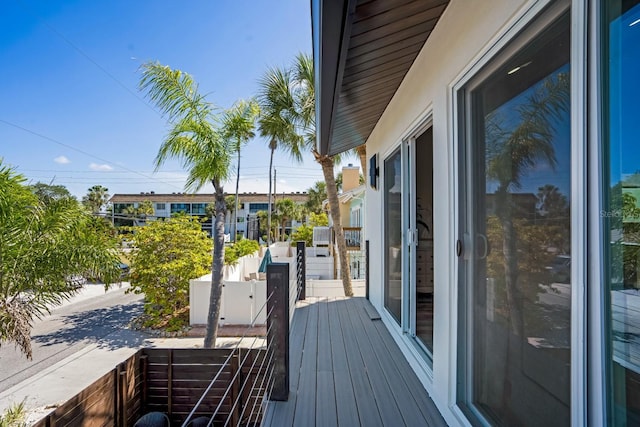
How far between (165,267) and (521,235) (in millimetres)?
9468

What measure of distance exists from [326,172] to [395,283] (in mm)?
4531

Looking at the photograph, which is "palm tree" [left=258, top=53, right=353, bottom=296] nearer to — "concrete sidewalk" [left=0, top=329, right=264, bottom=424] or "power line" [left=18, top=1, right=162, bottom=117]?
"concrete sidewalk" [left=0, top=329, right=264, bottom=424]

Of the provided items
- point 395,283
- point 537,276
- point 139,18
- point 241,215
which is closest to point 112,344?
point 395,283

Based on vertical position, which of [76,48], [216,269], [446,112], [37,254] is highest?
[76,48]

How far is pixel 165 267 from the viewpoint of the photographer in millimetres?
9219

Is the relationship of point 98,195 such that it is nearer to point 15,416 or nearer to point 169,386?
point 15,416

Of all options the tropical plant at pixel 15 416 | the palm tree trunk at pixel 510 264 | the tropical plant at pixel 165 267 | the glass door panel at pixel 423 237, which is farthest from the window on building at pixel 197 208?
the palm tree trunk at pixel 510 264

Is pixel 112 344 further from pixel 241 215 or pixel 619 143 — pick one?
pixel 241 215

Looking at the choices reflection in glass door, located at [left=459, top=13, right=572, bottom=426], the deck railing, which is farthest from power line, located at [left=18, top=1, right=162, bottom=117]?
reflection in glass door, located at [left=459, top=13, right=572, bottom=426]

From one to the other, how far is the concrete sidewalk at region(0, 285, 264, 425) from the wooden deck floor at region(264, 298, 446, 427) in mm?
1554

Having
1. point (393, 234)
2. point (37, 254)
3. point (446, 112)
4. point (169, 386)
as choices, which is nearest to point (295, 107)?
point (393, 234)

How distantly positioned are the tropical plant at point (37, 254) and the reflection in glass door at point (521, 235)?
18.4 ft

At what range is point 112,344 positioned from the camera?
847 centimetres

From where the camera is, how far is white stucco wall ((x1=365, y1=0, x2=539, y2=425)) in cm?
152
